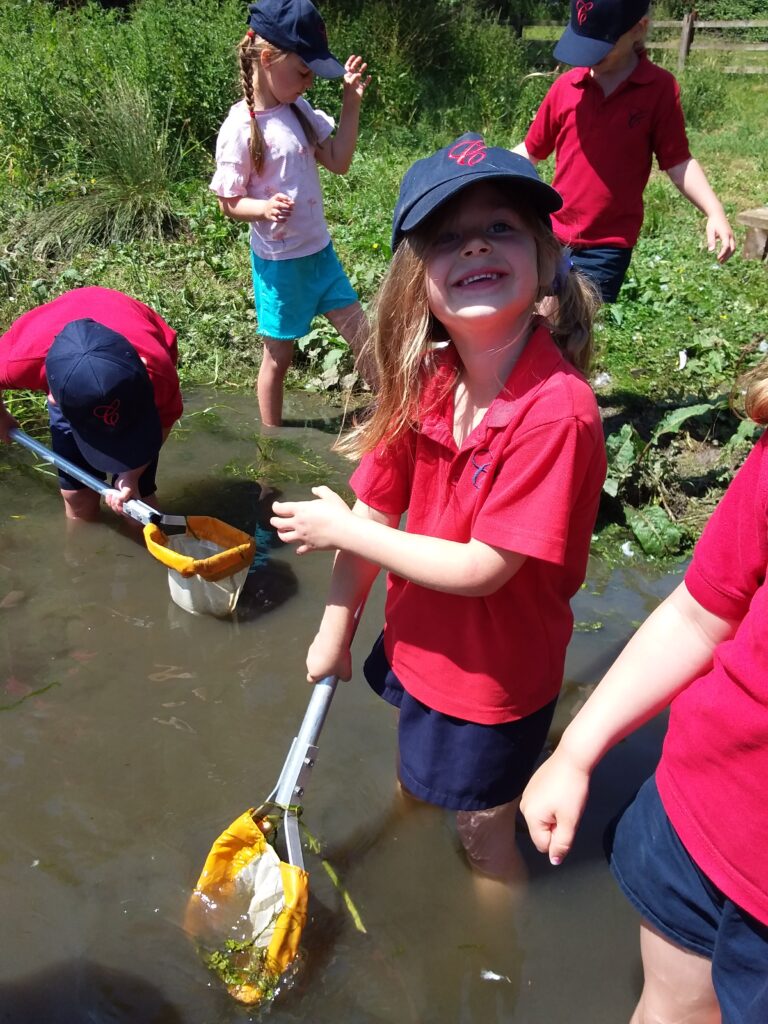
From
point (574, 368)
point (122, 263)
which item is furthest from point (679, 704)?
point (122, 263)

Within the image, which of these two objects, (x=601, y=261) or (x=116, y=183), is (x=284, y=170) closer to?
(x=601, y=261)

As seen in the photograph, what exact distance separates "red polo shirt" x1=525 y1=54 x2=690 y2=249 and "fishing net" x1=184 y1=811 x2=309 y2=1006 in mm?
2925

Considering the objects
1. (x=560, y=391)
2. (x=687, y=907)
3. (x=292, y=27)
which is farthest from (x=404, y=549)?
(x=292, y=27)

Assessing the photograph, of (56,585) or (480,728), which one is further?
(56,585)

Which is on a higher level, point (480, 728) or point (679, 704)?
point (679, 704)

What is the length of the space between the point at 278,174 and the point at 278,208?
0.26m

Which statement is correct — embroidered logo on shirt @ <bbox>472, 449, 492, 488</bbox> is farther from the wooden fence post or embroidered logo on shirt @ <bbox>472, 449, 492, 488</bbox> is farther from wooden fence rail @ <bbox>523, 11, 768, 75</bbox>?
the wooden fence post

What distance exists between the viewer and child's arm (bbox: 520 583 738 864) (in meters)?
1.50

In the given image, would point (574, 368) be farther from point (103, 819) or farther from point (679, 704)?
point (103, 819)

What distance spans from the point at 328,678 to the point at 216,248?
441 cm

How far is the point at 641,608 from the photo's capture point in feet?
10.9

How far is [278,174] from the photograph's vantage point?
4.01 meters

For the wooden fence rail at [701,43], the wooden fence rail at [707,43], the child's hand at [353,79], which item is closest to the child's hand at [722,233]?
the child's hand at [353,79]

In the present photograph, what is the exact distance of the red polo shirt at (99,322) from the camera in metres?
3.36
